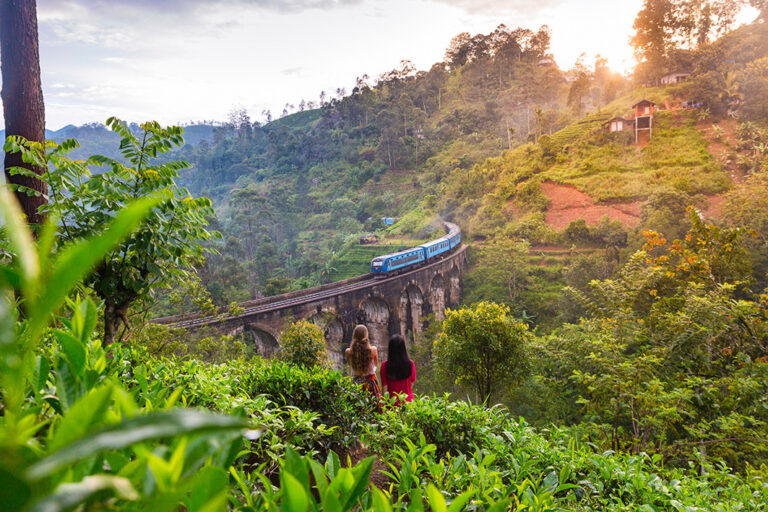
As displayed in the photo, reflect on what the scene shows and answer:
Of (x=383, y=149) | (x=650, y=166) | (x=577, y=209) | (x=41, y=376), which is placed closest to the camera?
(x=41, y=376)

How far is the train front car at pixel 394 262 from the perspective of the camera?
1462 cm

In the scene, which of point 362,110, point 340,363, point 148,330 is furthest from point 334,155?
point 148,330

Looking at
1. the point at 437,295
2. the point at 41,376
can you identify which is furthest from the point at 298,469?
the point at 437,295

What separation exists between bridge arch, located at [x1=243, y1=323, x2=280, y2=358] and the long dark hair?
25.0ft

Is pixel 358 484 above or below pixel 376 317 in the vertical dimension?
above

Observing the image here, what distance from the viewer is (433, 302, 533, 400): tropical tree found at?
18.0 ft

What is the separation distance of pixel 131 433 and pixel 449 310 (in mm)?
5799

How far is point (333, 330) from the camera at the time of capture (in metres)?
12.9

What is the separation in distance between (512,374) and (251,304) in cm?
816

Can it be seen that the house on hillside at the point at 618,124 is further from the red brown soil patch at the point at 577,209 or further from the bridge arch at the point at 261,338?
the bridge arch at the point at 261,338

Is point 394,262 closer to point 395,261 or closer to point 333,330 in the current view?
point 395,261

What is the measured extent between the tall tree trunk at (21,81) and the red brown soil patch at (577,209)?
17.8 meters

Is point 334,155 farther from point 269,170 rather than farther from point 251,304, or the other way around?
point 251,304

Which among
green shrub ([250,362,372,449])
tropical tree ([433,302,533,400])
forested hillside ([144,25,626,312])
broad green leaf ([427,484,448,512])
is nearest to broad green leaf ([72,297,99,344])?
broad green leaf ([427,484,448,512])
